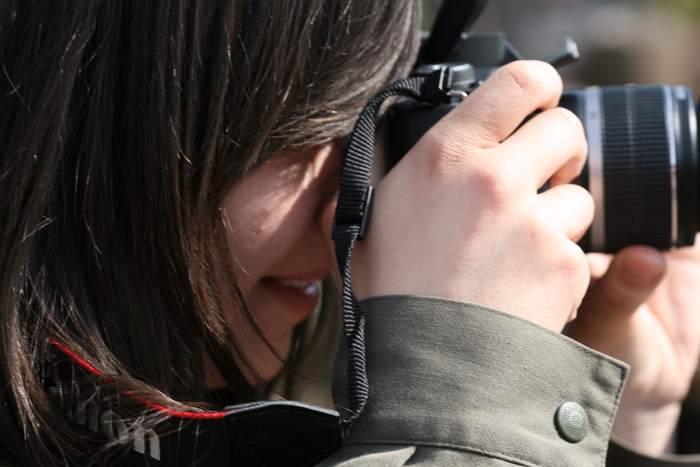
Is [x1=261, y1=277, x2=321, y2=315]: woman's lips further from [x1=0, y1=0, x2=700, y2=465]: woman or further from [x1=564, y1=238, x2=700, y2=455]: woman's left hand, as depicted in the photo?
[x1=564, y1=238, x2=700, y2=455]: woman's left hand

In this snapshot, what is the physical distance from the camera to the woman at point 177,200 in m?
0.72

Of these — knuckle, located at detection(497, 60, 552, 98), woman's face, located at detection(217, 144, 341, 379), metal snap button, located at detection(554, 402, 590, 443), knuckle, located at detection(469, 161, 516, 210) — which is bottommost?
metal snap button, located at detection(554, 402, 590, 443)

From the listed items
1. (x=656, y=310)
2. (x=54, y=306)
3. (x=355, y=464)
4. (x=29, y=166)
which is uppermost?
(x=29, y=166)

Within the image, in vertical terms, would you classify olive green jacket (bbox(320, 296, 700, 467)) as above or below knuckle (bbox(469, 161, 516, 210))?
below

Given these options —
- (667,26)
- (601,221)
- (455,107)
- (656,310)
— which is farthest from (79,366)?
(667,26)

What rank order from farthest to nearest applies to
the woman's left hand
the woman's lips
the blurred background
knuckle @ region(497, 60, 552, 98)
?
the blurred background
the woman's left hand
the woman's lips
knuckle @ region(497, 60, 552, 98)

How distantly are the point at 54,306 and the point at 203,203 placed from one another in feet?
0.56

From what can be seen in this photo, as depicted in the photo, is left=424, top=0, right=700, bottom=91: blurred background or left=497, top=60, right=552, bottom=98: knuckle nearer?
left=497, top=60, right=552, bottom=98: knuckle

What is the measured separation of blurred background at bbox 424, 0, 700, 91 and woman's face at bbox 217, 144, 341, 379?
3.20m

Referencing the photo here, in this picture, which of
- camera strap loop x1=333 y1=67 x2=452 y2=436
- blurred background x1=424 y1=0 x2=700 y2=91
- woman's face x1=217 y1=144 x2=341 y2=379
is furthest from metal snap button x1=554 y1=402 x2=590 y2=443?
blurred background x1=424 y1=0 x2=700 y2=91

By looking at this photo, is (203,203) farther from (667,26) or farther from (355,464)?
(667,26)

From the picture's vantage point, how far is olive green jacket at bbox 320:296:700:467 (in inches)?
26.2

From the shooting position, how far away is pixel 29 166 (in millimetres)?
724

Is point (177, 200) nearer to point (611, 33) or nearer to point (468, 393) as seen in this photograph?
point (468, 393)
